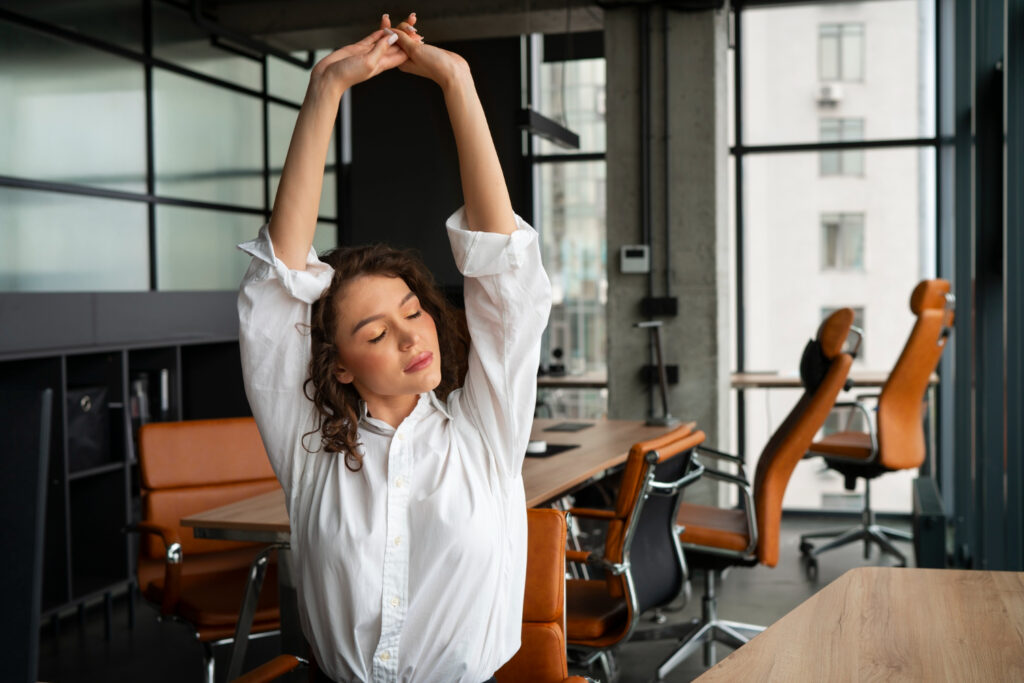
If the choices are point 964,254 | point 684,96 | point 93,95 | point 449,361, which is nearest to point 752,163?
point 684,96

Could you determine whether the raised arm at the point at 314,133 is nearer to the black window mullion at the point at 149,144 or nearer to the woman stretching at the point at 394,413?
the woman stretching at the point at 394,413

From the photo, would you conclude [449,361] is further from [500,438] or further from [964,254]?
[964,254]

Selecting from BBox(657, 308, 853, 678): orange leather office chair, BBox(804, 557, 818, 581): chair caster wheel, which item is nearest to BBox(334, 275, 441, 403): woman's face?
BBox(657, 308, 853, 678): orange leather office chair

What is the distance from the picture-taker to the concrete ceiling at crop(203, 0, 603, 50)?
18.4 ft

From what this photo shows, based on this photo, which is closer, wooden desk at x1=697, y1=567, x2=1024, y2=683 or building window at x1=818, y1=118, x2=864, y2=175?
wooden desk at x1=697, y1=567, x2=1024, y2=683

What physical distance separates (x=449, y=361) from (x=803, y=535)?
430 centimetres

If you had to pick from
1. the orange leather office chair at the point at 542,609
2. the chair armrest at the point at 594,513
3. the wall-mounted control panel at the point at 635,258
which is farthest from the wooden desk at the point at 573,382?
the orange leather office chair at the point at 542,609

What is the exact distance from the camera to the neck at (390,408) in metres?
1.35

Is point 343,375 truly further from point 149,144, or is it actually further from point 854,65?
point 854,65

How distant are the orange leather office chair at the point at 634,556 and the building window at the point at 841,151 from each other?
380 cm

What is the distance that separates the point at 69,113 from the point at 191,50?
117 centimetres

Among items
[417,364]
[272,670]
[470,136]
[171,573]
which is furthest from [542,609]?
[171,573]

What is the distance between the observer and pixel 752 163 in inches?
255

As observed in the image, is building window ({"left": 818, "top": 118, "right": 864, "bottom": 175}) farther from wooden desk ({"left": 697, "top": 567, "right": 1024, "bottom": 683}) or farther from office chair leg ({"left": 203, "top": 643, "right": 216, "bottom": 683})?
wooden desk ({"left": 697, "top": 567, "right": 1024, "bottom": 683})
